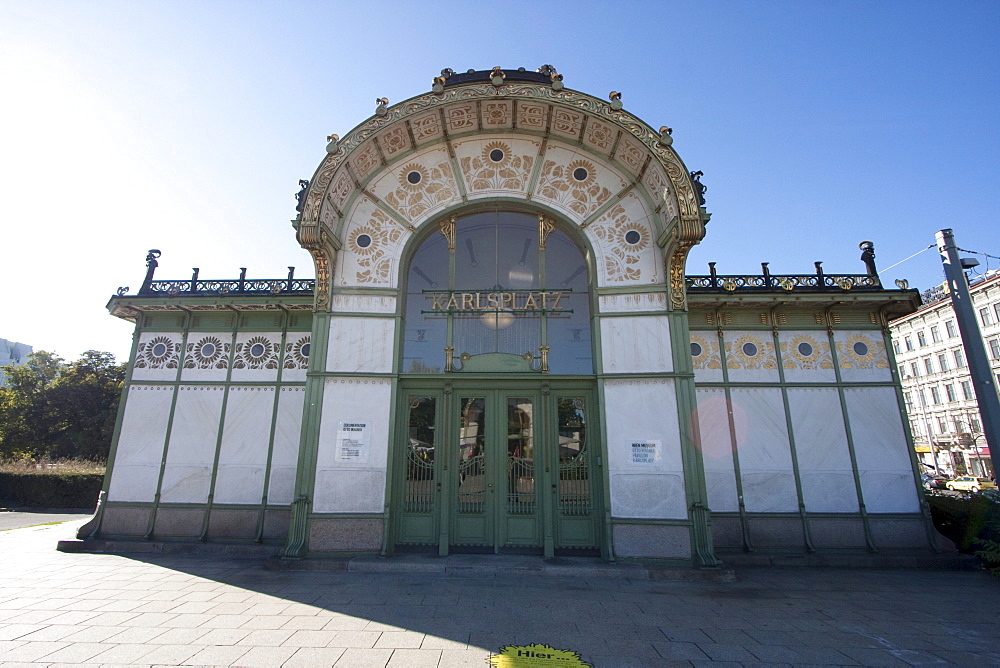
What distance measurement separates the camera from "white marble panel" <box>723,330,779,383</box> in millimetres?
9969

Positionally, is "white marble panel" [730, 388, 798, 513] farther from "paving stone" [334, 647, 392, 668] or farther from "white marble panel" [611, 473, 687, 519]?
"paving stone" [334, 647, 392, 668]

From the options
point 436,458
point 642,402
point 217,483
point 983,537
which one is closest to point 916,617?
point 642,402

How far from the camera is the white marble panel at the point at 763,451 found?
30.8 feet

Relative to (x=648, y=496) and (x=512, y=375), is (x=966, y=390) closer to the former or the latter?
(x=648, y=496)

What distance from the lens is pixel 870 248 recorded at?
10930 millimetres

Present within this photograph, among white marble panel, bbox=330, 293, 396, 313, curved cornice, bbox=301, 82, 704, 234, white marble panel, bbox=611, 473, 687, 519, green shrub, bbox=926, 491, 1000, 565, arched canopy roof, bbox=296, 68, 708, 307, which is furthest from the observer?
white marble panel, bbox=330, 293, 396, 313

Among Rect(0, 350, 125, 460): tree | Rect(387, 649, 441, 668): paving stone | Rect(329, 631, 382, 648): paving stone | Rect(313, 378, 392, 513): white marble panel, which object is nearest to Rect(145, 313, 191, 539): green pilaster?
Rect(313, 378, 392, 513): white marble panel

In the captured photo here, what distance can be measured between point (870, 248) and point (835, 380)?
3.51 metres

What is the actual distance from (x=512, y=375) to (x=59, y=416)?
28.7 m

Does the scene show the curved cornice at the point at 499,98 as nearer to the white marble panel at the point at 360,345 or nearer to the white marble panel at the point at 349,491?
the white marble panel at the point at 360,345

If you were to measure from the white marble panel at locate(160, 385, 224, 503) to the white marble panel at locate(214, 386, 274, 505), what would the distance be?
0.89 ft

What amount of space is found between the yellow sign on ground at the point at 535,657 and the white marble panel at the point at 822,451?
23.9 feet

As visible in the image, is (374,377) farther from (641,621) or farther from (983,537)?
(983,537)

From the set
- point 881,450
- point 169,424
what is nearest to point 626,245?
point 881,450
